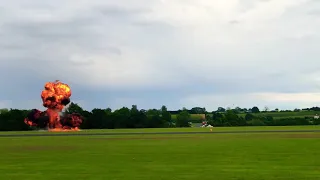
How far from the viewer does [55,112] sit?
136 m

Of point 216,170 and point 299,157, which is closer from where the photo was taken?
point 216,170

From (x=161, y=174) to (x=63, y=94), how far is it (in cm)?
11157

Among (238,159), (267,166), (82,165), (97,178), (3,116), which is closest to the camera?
(97,178)

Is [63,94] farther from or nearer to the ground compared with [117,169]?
farther from the ground

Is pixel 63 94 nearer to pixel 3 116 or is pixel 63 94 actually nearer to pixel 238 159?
pixel 3 116

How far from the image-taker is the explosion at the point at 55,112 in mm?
131625

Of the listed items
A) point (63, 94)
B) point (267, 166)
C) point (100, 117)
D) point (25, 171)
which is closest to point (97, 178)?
point (25, 171)

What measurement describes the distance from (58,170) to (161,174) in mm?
6495

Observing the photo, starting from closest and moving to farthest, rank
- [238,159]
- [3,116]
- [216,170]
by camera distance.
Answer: [216,170], [238,159], [3,116]

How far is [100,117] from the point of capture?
531 feet

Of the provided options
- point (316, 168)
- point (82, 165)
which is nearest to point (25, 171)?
point (82, 165)

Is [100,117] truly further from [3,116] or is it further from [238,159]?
[238,159]

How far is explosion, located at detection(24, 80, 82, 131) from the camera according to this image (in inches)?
5182

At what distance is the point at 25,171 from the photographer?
85.7 feet
